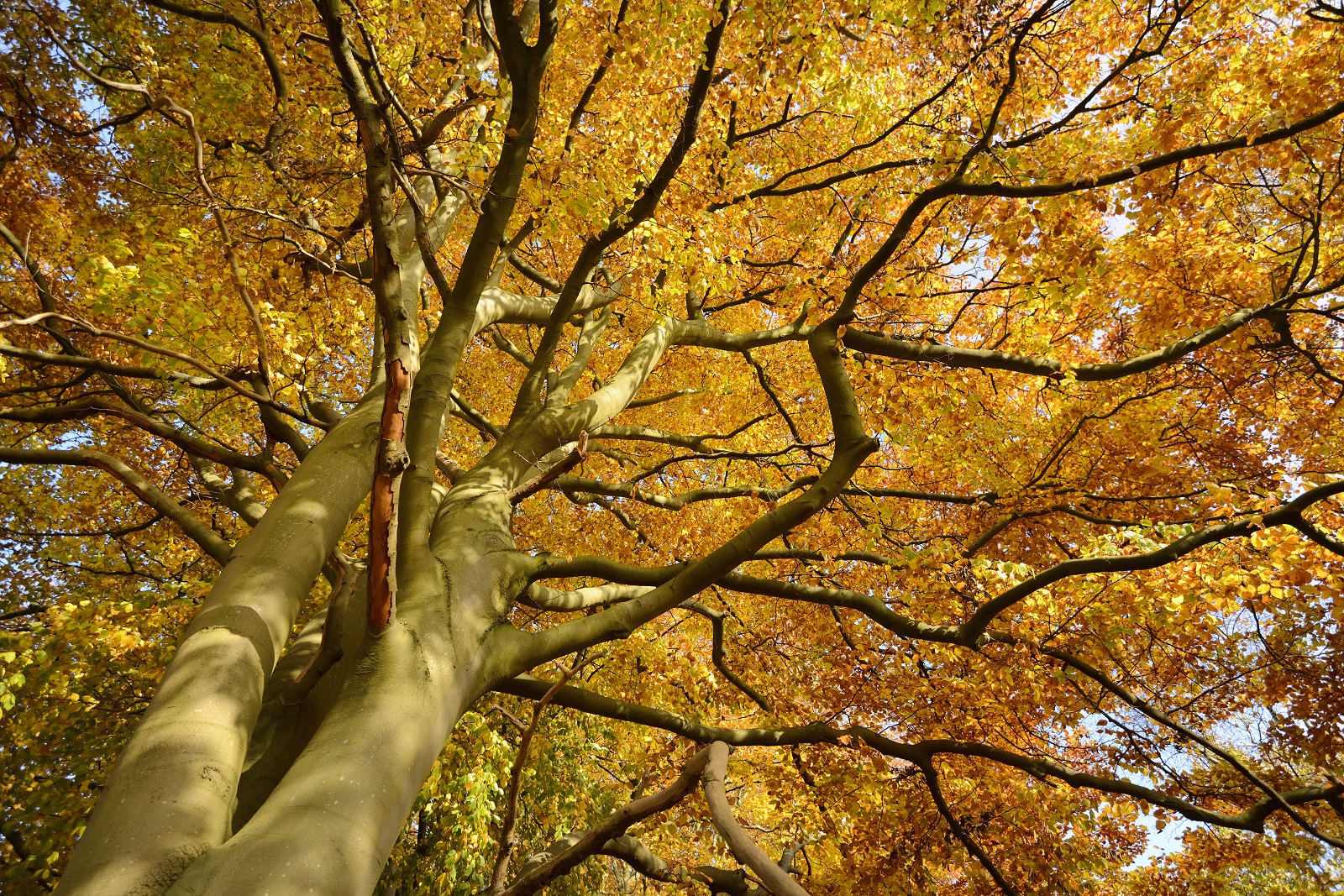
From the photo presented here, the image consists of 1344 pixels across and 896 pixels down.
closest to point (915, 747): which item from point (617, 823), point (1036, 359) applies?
point (617, 823)

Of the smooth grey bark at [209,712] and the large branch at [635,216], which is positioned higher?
the large branch at [635,216]

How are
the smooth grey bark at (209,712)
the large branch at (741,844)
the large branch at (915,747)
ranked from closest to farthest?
1. the large branch at (741,844)
2. the smooth grey bark at (209,712)
3. the large branch at (915,747)

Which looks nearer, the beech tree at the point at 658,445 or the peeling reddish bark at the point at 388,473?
the peeling reddish bark at the point at 388,473

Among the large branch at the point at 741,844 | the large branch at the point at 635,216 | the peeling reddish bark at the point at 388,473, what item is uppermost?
the large branch at the point at 635,216

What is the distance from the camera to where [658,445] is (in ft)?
37.7

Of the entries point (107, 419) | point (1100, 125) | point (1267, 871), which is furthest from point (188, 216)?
point (1267, 871)

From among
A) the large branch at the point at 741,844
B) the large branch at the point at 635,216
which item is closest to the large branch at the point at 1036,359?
the large branch at the point at 635,216

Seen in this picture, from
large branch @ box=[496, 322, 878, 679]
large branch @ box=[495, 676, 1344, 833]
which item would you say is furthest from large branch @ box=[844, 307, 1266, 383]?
large branch @ box=[495, 676, 1344, 833]

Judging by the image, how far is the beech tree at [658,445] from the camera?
2963 mm

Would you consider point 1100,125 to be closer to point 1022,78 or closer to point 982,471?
point 1022,78

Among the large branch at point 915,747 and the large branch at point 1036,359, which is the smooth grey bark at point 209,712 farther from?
the large branch at point 1036,359

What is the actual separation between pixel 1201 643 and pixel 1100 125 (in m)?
5.84

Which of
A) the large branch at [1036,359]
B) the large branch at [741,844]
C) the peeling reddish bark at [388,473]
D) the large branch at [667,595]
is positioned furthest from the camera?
the large branch at [1036,359]

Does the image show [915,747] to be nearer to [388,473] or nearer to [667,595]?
[667,595]
